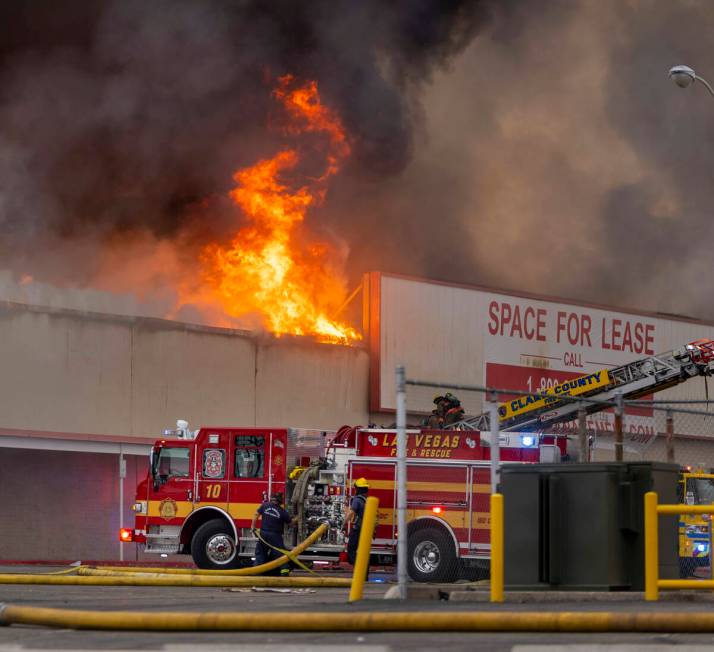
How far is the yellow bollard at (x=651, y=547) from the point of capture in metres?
11.1

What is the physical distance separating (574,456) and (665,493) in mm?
8294

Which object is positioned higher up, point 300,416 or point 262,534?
point 300,416

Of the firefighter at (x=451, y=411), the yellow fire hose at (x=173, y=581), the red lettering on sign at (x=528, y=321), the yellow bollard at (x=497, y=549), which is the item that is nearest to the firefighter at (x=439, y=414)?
the firefighter at (x=451, y=411)

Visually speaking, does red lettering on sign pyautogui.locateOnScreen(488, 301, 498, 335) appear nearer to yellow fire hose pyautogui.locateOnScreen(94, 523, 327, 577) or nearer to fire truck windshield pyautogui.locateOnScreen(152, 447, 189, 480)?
fire truck windshield pyautogui.locateOnScreen(152, 447, 189, 480)

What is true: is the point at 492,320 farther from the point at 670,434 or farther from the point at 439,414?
the point at 670,434

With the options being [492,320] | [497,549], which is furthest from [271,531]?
[492,320]

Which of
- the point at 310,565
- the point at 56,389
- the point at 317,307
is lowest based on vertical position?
the point at 310,565

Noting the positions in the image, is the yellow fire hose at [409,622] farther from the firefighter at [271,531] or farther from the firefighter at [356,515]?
the firefighter at [271,531]

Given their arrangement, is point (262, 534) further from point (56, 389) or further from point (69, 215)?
point (69, 215)

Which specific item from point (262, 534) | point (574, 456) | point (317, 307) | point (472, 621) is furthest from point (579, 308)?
point (472, 621)

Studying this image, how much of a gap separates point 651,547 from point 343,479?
9.92 metres

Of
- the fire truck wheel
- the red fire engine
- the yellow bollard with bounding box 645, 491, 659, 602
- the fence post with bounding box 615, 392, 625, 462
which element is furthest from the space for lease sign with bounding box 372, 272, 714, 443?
the yellow bollard with bounding box 645, 491, 659, 602

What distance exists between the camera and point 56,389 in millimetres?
27406

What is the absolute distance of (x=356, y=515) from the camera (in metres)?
19.0
